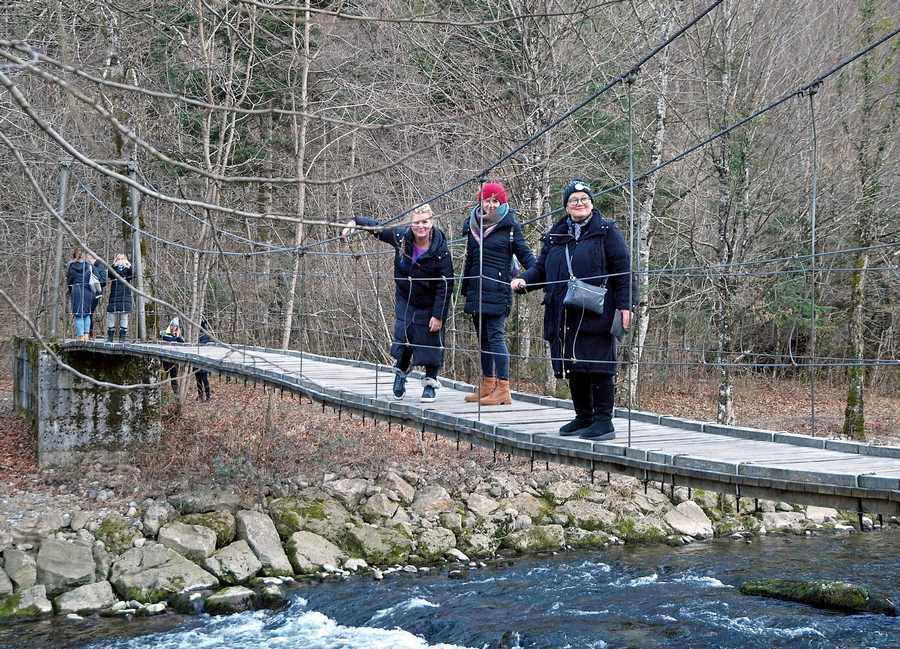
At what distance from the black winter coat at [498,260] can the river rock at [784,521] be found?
5863 mm

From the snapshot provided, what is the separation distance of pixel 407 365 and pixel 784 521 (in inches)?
232

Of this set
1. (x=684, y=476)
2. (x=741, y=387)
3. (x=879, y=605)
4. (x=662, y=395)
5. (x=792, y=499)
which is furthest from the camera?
(x=741, y=387)

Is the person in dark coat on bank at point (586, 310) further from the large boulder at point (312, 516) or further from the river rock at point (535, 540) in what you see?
the large boulder at point (312, 516)

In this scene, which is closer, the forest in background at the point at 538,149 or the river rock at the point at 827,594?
the river rock at the point at 827,594

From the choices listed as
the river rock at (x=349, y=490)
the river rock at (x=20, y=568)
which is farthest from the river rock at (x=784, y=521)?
the river rock at (x=20, y=568)

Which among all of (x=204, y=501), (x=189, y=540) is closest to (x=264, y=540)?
(x=189, y=540)

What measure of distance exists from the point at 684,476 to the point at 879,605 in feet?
12.5

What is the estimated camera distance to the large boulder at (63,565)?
7.85m

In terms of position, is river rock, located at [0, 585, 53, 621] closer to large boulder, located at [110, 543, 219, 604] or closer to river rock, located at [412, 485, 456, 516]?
large boulder, located at [110, 543, 219, 604]

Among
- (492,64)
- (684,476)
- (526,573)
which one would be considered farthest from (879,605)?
(492,64)

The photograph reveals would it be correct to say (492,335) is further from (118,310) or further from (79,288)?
(79,288)

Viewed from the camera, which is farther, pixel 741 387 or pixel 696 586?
pixel 741 387

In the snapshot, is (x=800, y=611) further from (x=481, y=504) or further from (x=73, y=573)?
(x=73, y=573)

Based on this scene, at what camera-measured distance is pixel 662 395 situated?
1484 centimetres
